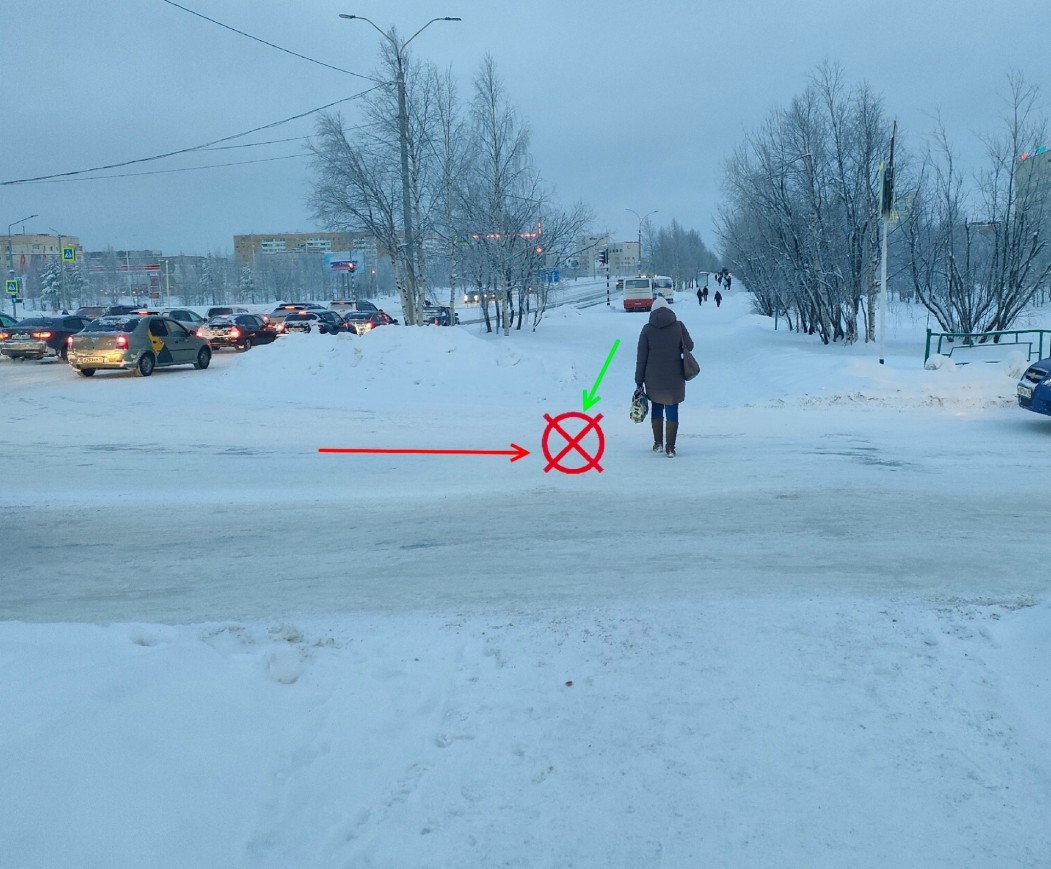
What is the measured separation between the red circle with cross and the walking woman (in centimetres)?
86

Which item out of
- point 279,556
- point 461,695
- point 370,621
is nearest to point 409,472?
point 279,556

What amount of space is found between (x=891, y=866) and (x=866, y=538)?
415 centimetres

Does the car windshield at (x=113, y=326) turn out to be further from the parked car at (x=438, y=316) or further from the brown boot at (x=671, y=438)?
the parked car at (x=438, y=316)

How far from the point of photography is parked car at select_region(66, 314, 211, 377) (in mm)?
23172

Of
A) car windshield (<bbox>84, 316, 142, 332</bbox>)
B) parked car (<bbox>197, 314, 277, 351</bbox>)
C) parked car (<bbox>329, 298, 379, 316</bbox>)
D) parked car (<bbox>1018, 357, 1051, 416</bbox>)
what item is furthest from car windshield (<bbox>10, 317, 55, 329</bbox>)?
parked car (<bbox>1018, 357, 1051, 416</bbox>)

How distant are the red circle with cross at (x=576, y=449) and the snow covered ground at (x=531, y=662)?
25 cm

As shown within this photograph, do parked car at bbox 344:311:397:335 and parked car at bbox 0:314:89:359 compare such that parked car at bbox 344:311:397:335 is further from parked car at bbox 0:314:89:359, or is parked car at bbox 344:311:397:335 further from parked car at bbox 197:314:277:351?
parked car at bbox 0:314:89:359

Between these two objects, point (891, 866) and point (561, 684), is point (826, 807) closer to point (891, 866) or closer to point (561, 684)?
point (891, 866)

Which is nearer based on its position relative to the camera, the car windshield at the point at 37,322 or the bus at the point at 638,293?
the car windshield at the point at 37,322

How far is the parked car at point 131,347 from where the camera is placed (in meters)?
23.2

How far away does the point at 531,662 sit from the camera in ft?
15.8

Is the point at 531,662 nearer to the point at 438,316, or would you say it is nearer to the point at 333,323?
the point at 333,323

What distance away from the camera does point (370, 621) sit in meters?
5.44

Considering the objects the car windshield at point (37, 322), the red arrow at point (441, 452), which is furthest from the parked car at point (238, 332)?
the red arrow at point (441, 452)
